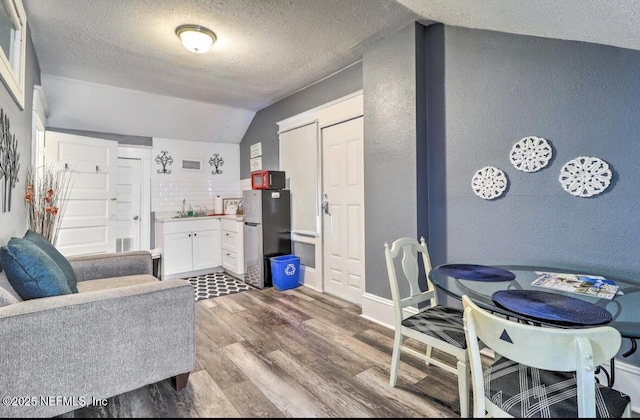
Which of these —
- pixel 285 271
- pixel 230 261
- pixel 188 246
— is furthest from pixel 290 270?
pixel 188 246

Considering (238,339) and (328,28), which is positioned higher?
(328,28)

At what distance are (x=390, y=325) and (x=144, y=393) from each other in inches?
72.3

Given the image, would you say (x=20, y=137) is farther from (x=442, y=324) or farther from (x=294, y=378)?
(x=442, y=324)

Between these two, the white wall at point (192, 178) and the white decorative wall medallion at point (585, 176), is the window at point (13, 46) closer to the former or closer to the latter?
the white wall at point (192, 178)

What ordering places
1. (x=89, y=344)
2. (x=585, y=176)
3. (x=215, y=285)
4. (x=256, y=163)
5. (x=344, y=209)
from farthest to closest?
(x=256, y=163) → (x=215, y=285) → (x=344, y=209) → (x=585, y=176) → (x=89, y=344)

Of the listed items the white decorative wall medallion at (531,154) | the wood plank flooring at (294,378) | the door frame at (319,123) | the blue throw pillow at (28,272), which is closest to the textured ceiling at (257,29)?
the door frame at (319,123)

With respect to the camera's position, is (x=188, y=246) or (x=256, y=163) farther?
(x=256, y=163)

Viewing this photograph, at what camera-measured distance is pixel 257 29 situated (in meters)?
2.53

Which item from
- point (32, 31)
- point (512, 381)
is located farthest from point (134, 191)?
point (512, 381)

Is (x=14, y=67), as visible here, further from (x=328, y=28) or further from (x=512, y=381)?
(x=512, y=381)

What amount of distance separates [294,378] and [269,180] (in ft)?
8.25

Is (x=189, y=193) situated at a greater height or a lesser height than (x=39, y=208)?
greater

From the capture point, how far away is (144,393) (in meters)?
1.73

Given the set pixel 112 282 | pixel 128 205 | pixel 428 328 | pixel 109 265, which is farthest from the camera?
pixel 128 205
